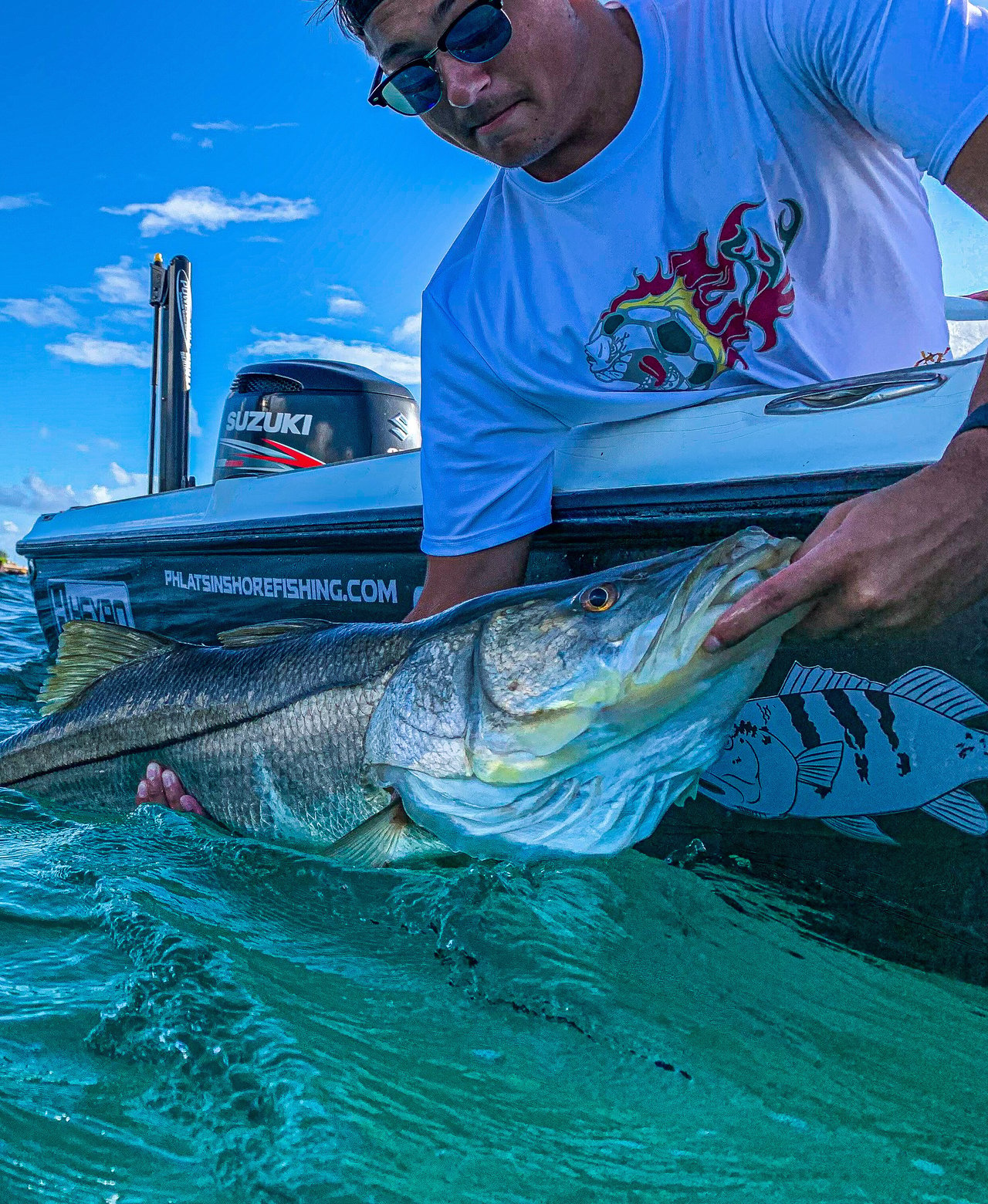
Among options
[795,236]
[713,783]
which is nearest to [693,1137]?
[713,783]

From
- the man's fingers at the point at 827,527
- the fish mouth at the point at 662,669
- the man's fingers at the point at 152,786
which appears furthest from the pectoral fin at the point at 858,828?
the man's fingers at the point at 152,786

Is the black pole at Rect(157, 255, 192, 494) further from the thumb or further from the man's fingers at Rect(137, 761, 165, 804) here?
the thumb

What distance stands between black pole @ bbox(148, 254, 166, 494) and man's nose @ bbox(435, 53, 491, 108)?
13.9 feet

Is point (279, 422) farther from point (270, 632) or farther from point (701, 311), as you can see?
point (701, 311)

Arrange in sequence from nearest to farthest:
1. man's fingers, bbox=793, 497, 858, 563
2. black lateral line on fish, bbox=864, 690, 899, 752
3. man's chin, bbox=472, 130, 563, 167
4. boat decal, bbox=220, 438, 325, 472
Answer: man's fingers, bbox=793, 497, 858, 563 < black lateral line on fish, bbox=864, 690, 899, 752 < man's chin, bbox=472, 130, 563, 167 < boat decal, bbox=220, 438, 325, 472

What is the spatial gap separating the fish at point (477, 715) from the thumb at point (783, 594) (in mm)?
45

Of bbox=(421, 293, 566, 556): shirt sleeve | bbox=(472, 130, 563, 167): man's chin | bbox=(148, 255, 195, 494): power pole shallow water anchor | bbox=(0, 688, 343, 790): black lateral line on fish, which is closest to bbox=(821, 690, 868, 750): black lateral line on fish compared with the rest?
bbox=(421, 293, 566, 556): shirt sleeve

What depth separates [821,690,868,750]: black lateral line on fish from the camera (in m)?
1.76

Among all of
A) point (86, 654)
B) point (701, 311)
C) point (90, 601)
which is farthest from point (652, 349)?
point (90, 601)

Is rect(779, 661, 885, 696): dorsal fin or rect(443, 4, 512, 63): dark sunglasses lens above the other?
rect(443, 4, 512, 63): dark sunglasses lens

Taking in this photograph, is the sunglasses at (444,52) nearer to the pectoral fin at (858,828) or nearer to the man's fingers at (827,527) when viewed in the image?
the man's fingers at (827,527)

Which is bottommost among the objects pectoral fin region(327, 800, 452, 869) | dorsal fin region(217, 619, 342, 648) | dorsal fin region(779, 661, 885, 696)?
pectoral fin region(327, 800, 452, 869)

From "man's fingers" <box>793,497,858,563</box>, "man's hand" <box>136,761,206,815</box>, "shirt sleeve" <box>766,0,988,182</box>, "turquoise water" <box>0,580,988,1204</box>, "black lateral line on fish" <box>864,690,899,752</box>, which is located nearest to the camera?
"turquoise water" <box>0,580,988,1204</box>

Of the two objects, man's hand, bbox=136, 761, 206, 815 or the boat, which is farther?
man's hand, bbox=136, 761, 206, 815
